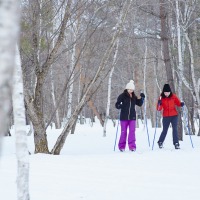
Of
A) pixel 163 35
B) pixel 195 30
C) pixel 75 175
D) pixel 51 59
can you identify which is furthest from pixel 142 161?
pixel 195 30

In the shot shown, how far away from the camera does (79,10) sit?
865 cm

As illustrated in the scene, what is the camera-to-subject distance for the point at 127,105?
31.5 ft

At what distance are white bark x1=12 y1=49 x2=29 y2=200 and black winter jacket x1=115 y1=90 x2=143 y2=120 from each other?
20.9ft

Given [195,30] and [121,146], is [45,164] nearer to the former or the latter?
[121,146]

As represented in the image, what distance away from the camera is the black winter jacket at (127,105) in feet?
31.2

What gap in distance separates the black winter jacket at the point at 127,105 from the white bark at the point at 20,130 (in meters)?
6.36

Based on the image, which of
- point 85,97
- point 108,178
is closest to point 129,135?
point 85,97

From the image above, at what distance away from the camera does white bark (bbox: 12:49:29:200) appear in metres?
2.86

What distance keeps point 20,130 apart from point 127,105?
6.81 metres

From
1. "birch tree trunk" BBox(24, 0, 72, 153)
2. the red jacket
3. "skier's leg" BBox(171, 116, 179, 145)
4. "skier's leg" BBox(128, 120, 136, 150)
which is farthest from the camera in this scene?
the red jacket

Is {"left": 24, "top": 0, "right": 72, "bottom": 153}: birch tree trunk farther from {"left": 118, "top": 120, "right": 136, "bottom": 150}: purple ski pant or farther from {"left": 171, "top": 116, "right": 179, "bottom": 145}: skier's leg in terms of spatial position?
{"left": 171, "top": 116, "right": 179, "bottom": 145}: skier's leg

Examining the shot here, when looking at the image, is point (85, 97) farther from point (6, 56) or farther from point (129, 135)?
point (6, 56)

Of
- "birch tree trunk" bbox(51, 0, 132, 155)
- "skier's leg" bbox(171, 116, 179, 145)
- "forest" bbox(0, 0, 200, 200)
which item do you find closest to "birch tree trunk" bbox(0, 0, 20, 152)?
"forest" bbox(0, 0, 200, 200)

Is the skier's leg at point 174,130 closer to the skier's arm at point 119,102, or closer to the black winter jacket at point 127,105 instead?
the black winter jacket at point 127,105
